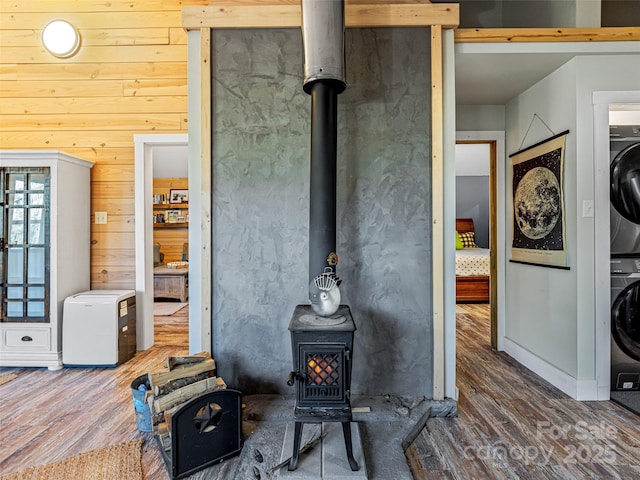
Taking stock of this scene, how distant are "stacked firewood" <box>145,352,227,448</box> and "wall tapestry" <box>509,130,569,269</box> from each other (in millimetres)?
2552

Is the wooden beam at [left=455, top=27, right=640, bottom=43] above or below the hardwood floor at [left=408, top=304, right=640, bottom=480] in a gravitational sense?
above

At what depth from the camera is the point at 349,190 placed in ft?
7.68

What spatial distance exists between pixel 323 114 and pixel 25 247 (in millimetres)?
2820

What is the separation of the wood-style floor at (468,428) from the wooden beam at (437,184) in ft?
1.21

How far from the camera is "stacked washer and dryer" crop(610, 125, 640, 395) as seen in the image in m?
2.58

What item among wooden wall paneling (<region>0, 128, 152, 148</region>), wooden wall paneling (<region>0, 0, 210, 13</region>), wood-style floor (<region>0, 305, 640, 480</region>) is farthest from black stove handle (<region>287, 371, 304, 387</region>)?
wooden wall paneling (<region>0, 0, 210, 13</region>)

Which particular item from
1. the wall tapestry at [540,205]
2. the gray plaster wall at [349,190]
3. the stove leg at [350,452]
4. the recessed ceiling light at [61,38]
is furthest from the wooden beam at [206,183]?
the wall tapestry at [540,205]

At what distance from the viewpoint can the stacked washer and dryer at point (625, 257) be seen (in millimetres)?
2584

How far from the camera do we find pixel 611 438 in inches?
81.1

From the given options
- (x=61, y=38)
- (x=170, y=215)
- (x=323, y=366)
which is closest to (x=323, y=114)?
(x=323, y=366)

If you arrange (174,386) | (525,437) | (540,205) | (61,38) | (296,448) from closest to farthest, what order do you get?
(296,448) < (174,386) < (525,437) < (540,205) < (61,38)

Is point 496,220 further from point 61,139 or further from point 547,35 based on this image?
point 61,139

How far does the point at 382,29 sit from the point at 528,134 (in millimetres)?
1654

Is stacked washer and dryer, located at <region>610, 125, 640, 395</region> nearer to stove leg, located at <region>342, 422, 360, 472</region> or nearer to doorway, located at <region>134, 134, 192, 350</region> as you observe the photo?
stove leg, located at <region>342, 422, 360, 472</region>
